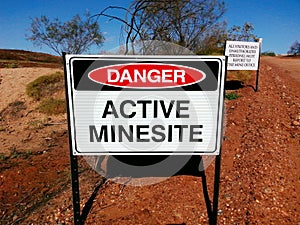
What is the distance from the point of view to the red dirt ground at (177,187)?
2277mm

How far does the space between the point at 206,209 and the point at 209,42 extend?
10.2 m

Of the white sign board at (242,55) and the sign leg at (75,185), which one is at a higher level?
the white sign board at (242,55)

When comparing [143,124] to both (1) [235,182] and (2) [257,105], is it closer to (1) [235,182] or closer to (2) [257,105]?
(1) [235,182]

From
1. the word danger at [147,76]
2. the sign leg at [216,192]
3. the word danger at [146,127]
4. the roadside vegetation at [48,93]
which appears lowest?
the roadside vegetation at [48,93]

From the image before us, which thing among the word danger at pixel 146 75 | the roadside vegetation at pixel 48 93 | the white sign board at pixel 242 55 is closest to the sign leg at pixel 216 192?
the word danger at pixel 146 75

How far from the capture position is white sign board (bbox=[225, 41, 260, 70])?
24.4ft

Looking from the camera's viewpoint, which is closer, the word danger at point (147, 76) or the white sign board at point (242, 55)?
the word danger at point (147, 76)

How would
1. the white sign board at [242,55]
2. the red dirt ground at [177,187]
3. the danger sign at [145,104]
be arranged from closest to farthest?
the danger sign at [145,104]
the red dirt ground at [177,187]
the white sign board at [242,55]

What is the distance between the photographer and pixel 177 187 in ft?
8.73

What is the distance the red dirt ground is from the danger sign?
769mm

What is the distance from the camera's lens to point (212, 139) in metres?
1.88

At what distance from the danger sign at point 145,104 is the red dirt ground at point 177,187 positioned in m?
0.77

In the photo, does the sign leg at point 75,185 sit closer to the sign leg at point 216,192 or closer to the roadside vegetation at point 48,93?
the sign leg at point 216,192

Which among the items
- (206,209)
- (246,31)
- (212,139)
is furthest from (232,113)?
(246,31)
